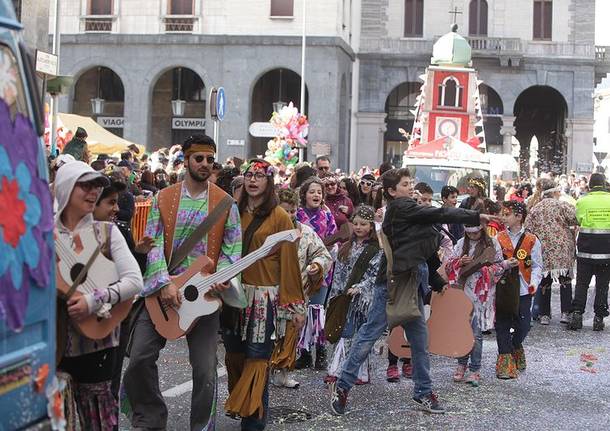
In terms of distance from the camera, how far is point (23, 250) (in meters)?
3.90

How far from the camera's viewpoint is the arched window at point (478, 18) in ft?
161

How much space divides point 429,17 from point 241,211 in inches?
1700

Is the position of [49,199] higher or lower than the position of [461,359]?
higher

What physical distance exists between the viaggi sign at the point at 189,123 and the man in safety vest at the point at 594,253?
100 ft

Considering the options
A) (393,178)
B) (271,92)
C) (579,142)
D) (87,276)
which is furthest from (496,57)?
(87,276)

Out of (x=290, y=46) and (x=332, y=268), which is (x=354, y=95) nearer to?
(x=290, y=46)

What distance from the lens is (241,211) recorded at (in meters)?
7.67

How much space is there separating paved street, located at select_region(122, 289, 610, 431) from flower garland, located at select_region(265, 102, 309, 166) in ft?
42.8

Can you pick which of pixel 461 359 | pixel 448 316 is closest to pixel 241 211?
pixel 448 316

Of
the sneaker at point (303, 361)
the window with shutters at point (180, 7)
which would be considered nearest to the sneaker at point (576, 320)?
the sneaker at point (303, 361)

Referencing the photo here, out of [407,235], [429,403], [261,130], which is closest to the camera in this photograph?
[407,235]

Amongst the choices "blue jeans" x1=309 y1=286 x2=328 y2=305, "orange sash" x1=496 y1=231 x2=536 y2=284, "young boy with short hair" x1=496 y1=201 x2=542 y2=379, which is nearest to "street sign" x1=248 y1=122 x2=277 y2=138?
"young boy with short hair" x1=496 y1=201 x2=542 y2=379

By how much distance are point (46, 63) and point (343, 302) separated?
5650 mm

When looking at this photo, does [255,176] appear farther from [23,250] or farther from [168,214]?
[23,250]
